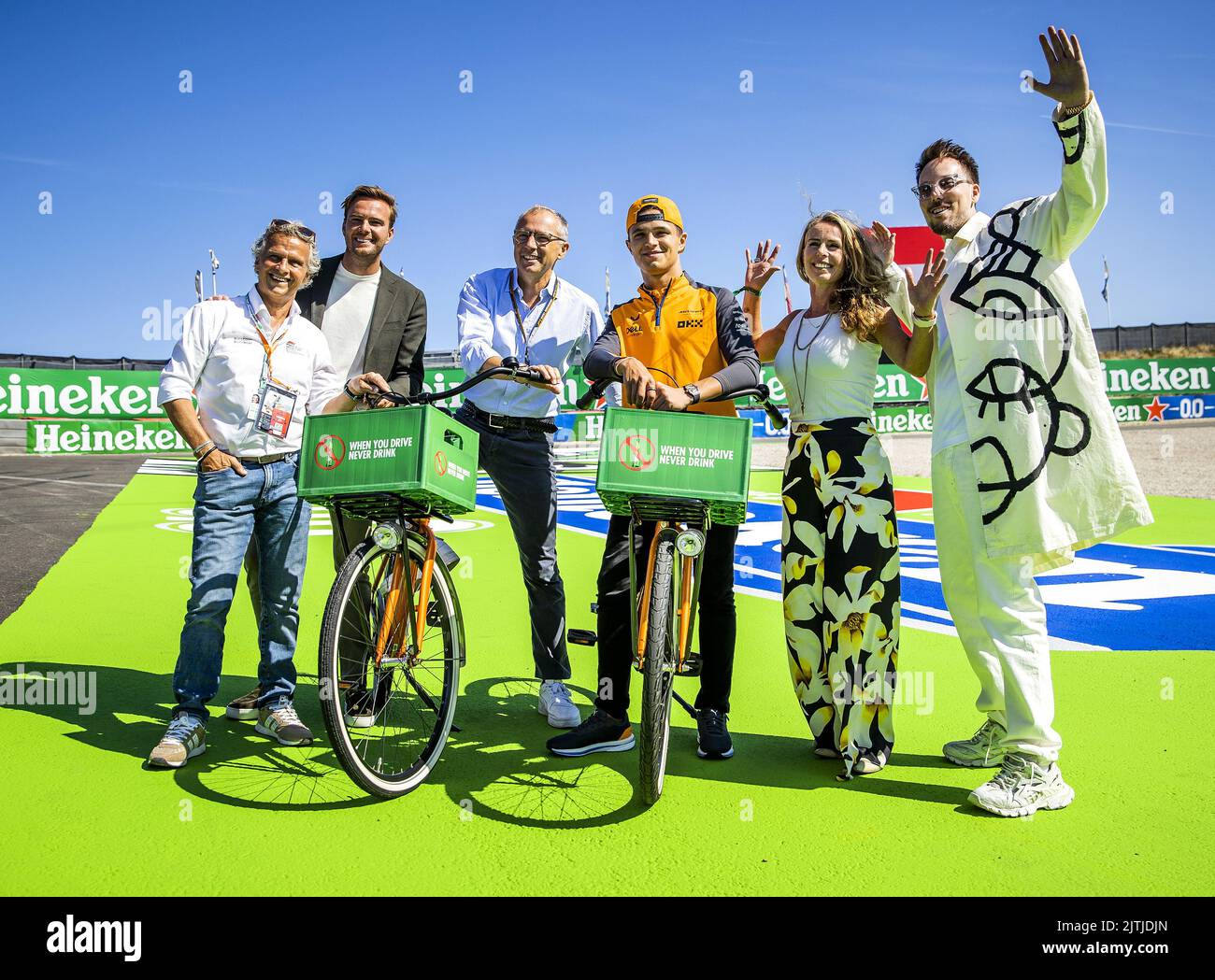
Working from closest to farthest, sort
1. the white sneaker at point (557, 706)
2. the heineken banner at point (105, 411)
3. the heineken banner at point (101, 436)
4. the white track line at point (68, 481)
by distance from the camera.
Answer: the white sneaker at point (557, 706) → the white track line at point (68, 481) → the heineken banner at point (105, 411) → the heineken banner at point (101, 436)

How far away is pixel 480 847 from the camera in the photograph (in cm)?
288

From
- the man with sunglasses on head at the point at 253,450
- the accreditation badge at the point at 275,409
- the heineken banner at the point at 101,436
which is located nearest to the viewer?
the man with sunglasses on head at the point at 253,450

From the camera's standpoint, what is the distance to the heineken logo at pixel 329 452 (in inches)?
127

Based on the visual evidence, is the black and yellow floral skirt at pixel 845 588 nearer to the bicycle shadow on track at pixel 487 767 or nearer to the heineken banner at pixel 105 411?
the bicycle shadow on track at pixel 487 767

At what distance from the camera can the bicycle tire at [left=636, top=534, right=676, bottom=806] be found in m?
3.18

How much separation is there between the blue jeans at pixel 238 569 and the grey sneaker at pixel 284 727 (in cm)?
5

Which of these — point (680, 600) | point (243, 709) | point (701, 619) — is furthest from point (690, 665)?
point (243, 709)

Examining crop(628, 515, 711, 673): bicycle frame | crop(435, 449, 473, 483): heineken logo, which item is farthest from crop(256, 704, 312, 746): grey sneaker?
crop(628, 515, 711, 673): bicycle frame

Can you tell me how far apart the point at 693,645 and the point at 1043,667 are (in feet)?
8.47

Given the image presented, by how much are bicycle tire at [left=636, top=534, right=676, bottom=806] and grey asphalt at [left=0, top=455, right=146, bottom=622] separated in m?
4.86

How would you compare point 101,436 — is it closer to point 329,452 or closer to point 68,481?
point 68,481

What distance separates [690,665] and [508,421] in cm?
149

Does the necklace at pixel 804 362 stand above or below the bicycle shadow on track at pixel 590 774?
above

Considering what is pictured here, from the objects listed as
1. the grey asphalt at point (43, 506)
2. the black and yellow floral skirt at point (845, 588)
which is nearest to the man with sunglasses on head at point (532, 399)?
the black and yellow floral skirt at point (845, 588)
